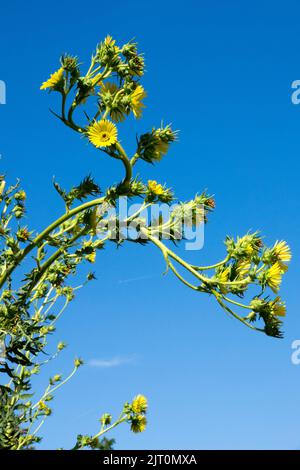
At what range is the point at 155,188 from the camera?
3.64 meters

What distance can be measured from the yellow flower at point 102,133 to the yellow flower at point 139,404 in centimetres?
319

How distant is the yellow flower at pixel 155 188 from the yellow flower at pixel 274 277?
775 mm

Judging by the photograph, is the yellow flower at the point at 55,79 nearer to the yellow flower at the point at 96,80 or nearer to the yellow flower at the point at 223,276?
→ the yellow flower at the point at 96,80

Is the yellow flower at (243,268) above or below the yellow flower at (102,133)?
below

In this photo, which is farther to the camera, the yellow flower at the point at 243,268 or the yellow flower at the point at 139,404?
the yellow flower at the point at 139,404

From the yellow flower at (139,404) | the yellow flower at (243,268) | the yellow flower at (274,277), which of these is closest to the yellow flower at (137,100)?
the yellow flower at (243,268)

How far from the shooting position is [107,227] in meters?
3.74

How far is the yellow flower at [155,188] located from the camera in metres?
3.62

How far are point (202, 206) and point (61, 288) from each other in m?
2.96

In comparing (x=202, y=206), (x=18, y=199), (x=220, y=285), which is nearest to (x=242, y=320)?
(x=220, y=285)

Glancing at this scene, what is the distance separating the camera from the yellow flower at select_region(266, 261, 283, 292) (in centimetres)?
333

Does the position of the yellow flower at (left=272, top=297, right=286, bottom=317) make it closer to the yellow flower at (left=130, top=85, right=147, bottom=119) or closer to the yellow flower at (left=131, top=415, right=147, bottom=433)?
the yellow flower at (left=130, top=85, right=147, bottom=119)

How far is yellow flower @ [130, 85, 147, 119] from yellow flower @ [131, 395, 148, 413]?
3.09 metres

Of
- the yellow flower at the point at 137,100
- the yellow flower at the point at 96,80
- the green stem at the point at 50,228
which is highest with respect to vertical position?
the yellow flower at the point at 96,80
